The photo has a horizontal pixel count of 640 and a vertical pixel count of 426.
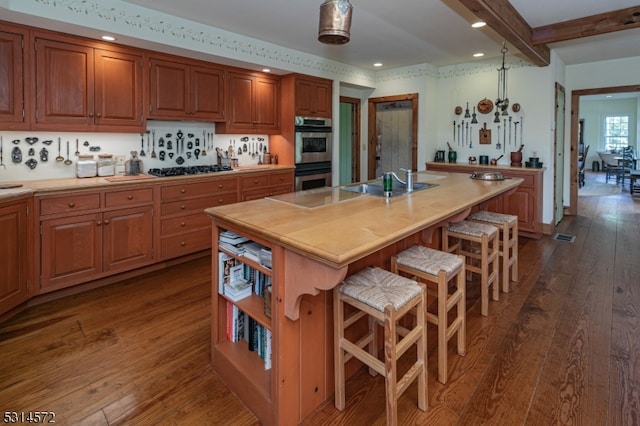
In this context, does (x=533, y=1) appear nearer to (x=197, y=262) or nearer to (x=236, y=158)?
(x=236, y=158)

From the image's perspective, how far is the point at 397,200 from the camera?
7.46 ft

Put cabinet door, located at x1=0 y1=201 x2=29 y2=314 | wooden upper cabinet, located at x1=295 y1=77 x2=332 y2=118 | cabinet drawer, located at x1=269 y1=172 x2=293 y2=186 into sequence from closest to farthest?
cabinet door, located at x1=0 y1=201 x2=29 y2=314 < cabinet drawer, located at x1=269 y1=172 x2=293 y2=186 < wooden upper cabinet, located at x1=295 y1=77 x2=332 y2=118

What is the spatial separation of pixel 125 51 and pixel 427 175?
119 inches

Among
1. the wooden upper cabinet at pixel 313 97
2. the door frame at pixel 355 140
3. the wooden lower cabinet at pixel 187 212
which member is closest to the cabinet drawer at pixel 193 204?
the wooden lower cabinet at pixel 187 212

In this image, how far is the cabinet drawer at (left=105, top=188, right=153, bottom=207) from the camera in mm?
3160

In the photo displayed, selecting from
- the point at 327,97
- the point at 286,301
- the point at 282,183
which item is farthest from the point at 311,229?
the point at 327,97

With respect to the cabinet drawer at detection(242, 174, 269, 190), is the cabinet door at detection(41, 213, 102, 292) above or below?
below

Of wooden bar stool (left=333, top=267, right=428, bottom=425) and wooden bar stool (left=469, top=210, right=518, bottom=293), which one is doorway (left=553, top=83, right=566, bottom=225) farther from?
wooden bar stool (left=333, top=267, right=428, bottom=425)

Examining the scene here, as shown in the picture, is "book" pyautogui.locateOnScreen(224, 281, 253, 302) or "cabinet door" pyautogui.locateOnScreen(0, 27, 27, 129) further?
"cabinet door" pyautogui.locateOnScreen(0, 27, 27, 129)

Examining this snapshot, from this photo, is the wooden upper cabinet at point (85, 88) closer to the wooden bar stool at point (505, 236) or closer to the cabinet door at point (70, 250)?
the cabinet door at point (70, 250)

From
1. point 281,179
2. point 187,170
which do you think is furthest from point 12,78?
point 281,179

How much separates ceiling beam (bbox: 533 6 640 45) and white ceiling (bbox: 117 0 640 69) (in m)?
0.08

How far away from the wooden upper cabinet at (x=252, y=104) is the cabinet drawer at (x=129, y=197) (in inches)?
51.9

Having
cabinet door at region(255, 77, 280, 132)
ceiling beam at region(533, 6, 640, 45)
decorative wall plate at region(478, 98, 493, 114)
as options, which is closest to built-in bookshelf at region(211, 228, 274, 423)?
cabinet door at region(255, 77, 280, 132)
